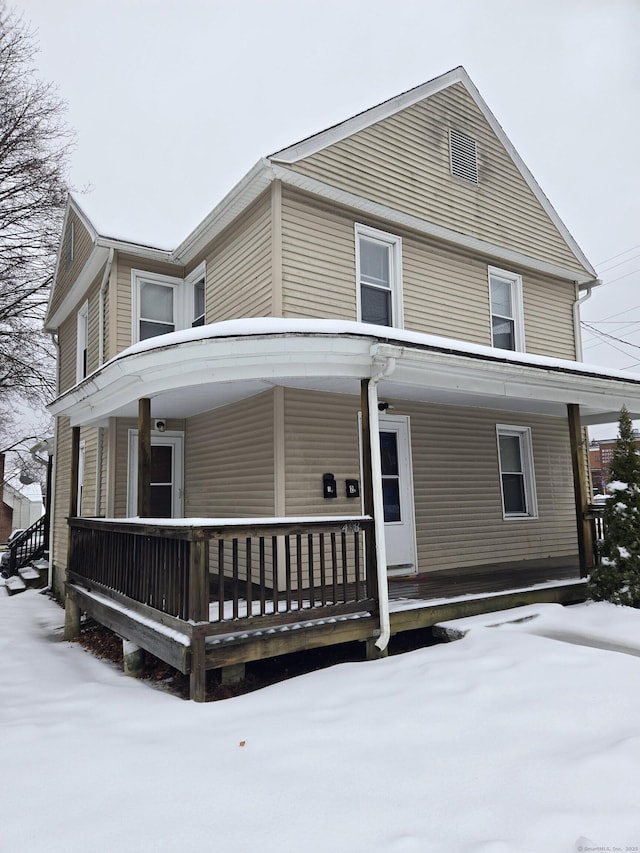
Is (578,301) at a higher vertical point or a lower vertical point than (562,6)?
lower

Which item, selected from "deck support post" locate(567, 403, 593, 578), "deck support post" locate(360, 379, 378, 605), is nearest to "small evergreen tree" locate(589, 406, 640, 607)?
"deck support post" locate(567, 403, 593, 578)

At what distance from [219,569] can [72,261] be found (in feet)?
29.0

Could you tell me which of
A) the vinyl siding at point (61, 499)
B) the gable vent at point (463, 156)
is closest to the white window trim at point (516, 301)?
the gable vent at point (463, 156)

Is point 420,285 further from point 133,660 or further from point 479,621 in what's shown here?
point 133,660

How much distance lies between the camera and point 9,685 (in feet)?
16.8

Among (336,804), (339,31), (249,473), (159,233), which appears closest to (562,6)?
(159,233)

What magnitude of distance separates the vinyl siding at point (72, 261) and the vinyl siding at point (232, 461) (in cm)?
384

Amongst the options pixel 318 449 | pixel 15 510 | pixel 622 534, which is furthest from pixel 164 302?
pixel 15 510

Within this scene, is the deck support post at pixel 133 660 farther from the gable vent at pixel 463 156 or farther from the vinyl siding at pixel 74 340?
the gable vent at pixel 463 156

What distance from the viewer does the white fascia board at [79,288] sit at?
9.30 meters

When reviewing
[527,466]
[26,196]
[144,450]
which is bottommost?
[527,466]

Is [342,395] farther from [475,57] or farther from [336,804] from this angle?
[475,57]

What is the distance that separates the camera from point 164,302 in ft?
31.2

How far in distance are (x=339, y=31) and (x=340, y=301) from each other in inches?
1498
